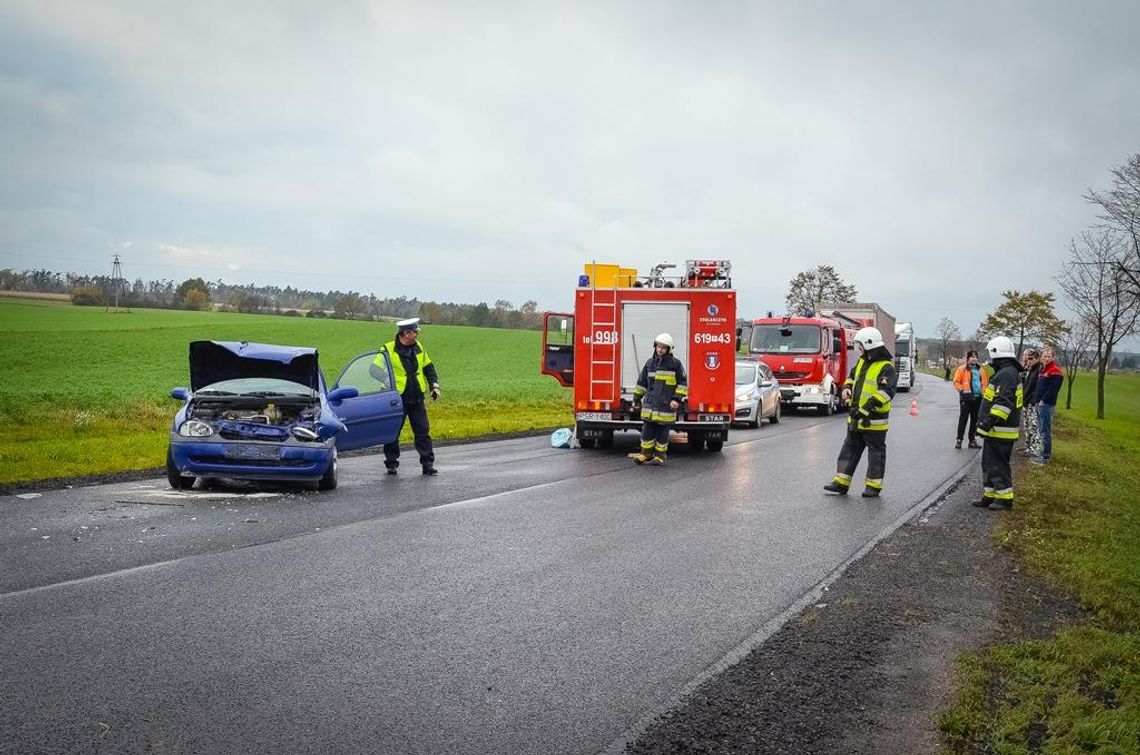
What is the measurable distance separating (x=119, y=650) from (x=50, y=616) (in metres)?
0.91

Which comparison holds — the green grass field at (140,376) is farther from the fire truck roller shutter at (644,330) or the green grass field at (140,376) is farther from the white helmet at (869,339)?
the white helmet at (869,339)

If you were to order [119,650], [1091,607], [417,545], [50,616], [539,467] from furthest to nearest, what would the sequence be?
[539,467] < [417,545] < [1091,607] < [50,616] < [119,650]

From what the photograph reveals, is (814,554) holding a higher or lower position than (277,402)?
lower

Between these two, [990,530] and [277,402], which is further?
[277,402]

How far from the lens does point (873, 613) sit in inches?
252

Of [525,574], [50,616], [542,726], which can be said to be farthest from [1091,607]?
[50,616]

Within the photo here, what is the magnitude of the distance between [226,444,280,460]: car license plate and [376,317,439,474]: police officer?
2560 millimetres

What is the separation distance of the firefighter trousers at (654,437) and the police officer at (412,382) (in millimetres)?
3504

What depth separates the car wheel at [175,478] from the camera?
11289 mm

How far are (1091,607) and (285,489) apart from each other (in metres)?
8.42

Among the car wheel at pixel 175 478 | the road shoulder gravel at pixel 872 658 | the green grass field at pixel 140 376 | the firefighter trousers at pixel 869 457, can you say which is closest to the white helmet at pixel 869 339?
the firefighter trousers at pixel 869 457

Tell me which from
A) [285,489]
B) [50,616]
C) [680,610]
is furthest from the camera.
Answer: [285,489]

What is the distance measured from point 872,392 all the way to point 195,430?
25.7ft

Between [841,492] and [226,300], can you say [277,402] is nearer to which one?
[841,492]
